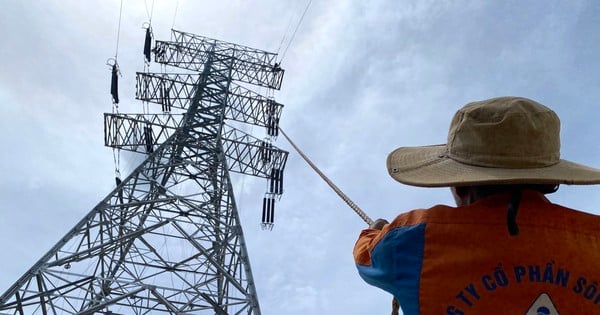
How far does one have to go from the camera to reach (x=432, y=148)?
1641 mm

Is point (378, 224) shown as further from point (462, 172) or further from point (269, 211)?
point (269, 211)

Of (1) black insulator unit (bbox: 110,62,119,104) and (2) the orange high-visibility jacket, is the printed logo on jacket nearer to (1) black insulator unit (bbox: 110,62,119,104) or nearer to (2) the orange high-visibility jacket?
(2) the orange high-visibility jacket

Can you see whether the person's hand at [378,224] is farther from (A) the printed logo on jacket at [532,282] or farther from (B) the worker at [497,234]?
(A) the printed logo on jacket at [532,282]

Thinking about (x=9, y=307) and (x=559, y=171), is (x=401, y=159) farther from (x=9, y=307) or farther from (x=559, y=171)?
(x=9, y=307)

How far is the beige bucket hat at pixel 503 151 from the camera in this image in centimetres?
134

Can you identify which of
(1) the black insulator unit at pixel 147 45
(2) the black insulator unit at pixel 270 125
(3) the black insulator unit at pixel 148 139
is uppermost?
(1) the black insulator unit at pixel 147 45

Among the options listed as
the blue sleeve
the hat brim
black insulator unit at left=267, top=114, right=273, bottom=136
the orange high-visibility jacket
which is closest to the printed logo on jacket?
the orange high-visibility jacket

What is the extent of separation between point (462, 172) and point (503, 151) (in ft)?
0.42

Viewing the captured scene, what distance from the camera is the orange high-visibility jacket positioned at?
1230 millimetres

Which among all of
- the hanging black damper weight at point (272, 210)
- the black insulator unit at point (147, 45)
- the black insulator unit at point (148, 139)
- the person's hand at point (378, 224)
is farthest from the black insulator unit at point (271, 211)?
the person's hand at point (378, 224)

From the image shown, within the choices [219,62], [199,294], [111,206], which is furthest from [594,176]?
[219,62]

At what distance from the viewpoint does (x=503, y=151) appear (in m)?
1.37

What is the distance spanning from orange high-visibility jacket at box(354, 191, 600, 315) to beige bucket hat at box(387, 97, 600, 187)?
8 cm

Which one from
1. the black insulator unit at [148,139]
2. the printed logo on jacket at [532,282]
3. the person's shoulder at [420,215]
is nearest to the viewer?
the printed logo on jacket at [532,282]
